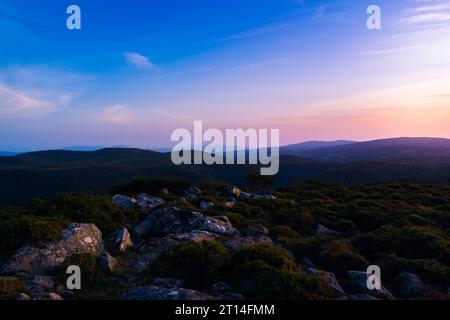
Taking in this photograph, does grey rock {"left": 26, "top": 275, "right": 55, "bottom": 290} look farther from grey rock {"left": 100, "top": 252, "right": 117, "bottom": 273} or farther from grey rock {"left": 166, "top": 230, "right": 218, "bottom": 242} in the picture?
grey rock {"left": 166, "top": 230, "right": 218, "bottom": 242}

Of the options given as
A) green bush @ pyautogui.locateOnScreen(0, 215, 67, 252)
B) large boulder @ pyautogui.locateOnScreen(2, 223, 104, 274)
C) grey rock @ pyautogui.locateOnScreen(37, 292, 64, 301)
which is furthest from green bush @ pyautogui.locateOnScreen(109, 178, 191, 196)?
grey rock @ pyautogui.locateOnScreen(37, 292, 64, 301)

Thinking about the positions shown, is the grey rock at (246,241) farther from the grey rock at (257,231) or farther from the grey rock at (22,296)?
the grey rock at (22,296)

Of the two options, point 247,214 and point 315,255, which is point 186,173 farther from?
point 315,255

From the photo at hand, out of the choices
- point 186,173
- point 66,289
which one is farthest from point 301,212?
point 186,173

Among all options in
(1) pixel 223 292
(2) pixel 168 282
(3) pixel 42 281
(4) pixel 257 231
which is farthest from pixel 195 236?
(3) pixel 42 281
